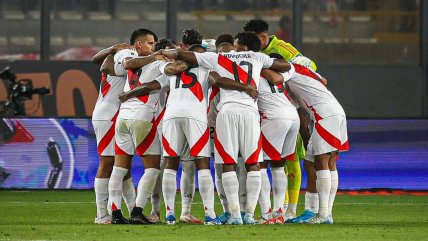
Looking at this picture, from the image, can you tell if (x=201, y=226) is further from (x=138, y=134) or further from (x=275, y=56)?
(x=275, y=56)

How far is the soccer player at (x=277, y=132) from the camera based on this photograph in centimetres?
1337

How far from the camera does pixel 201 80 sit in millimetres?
13023

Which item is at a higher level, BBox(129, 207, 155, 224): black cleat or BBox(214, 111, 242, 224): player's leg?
BBox(214, 111, 242, 224): player's leg

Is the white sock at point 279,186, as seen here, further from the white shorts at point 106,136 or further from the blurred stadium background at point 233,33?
the blurred stadium background at point 233,33

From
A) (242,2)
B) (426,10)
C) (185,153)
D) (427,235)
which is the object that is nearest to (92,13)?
(242,2)

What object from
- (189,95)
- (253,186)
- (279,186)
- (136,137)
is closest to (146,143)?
(136,137)

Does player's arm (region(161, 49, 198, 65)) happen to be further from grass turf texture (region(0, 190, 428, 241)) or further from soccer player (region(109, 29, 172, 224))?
grass turf texture (region(0, 190, 428, 241))

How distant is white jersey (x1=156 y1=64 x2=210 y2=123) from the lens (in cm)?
1290

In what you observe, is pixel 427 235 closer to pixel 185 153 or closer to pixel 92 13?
pixel 185 153

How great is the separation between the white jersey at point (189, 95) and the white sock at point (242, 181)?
1.03 m

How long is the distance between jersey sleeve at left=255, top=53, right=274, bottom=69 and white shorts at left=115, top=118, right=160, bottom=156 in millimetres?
1294

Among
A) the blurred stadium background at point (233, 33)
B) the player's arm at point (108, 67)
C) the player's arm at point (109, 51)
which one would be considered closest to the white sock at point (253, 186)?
the player's arm at point (108, 67)

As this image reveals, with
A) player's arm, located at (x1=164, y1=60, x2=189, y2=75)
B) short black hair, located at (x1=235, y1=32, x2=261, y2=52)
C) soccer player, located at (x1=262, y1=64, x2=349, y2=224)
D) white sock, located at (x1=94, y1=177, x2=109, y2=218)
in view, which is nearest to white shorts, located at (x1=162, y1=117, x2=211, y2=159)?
player's arm, located at (x1=164, y1=60, x2=189, y2=75)

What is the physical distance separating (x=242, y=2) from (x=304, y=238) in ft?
38.5
